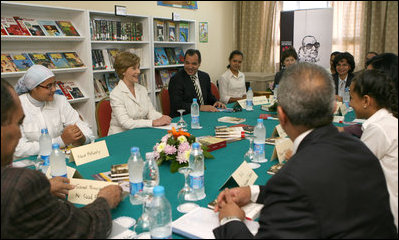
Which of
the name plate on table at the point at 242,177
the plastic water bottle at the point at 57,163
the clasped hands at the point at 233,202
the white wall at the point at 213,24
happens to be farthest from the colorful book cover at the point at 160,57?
the clasped hands at the point at 233,202

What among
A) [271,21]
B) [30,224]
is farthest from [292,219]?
[271,21]

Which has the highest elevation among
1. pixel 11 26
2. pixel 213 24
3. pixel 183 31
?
pixel 213 24

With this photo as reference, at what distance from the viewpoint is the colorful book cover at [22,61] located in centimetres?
376

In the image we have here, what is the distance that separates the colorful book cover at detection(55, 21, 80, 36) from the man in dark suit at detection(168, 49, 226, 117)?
1.33 m

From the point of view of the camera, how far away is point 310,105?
1.14m

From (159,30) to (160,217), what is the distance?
465 cm

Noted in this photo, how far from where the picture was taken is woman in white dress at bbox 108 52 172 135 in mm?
3045

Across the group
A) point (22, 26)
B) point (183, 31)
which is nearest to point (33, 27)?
point (22, 26)

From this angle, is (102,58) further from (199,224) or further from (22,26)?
(199,224)

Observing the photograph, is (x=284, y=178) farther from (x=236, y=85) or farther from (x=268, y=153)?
(x=236, y=85)

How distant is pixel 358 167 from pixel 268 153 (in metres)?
1.11

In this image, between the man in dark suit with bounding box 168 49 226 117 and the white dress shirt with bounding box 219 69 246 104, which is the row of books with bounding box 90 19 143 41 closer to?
the man in dark suit with bounding box 168 49 226 117

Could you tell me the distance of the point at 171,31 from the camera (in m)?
5.68

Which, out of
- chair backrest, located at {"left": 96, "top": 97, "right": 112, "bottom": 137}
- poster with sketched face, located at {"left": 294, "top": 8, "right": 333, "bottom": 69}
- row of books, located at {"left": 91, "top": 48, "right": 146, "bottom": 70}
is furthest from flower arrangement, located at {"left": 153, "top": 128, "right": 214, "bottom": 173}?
poster with sketched face, located at {"left": 294, "top": 8, "right": 333, "bottom": 69}
